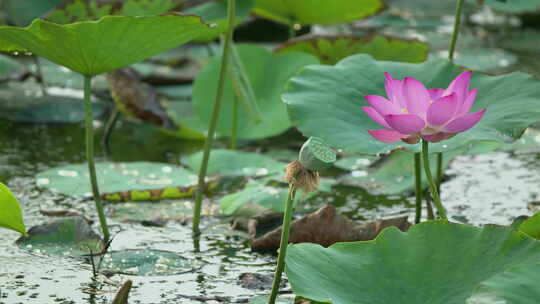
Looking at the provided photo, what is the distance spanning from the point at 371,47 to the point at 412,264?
1.27 metres

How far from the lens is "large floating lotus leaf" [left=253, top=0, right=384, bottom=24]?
2635 mm

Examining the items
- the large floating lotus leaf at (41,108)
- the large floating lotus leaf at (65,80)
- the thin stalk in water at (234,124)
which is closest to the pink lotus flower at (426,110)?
the thin stalk in water at (234,124)

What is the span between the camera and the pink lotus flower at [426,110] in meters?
1.18

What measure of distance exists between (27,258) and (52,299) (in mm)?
190

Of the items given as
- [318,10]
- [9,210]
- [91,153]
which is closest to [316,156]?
[9,210]

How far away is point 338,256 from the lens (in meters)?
1.19

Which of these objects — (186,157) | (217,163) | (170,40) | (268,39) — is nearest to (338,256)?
(170,40)

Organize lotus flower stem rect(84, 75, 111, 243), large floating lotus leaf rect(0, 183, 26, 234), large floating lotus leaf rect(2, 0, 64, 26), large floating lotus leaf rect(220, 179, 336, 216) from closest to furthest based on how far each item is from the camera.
→ 1. large floating lotus leaf rect(0, 183, 26, 234)
2. lotus flower stem rect(84, 75, 111, 243)
3. large floating lotus leaf rect(220, 179, 336, 216)
4. large floating lotus leaf rect(2, 0, 64, 26)

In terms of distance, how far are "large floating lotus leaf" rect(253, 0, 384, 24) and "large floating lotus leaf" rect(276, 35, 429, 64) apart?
26cm

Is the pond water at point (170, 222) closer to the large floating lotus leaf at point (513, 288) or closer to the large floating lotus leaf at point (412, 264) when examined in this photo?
the large floating lotus leaf at point (412, 264)

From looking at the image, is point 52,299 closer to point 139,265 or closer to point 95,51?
point 139,265

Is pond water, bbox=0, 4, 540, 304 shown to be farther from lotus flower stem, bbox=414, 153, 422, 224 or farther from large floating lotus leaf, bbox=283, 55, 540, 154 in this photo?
large floating lotus leaf, bbox=283, 55, 540, 154

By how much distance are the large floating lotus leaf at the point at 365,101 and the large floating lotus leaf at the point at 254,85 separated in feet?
2.12

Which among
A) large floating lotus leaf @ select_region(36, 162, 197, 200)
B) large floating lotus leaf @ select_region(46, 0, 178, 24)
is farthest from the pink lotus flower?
large floating lotus leaf @ select_region(46, 0, 178, 24)
